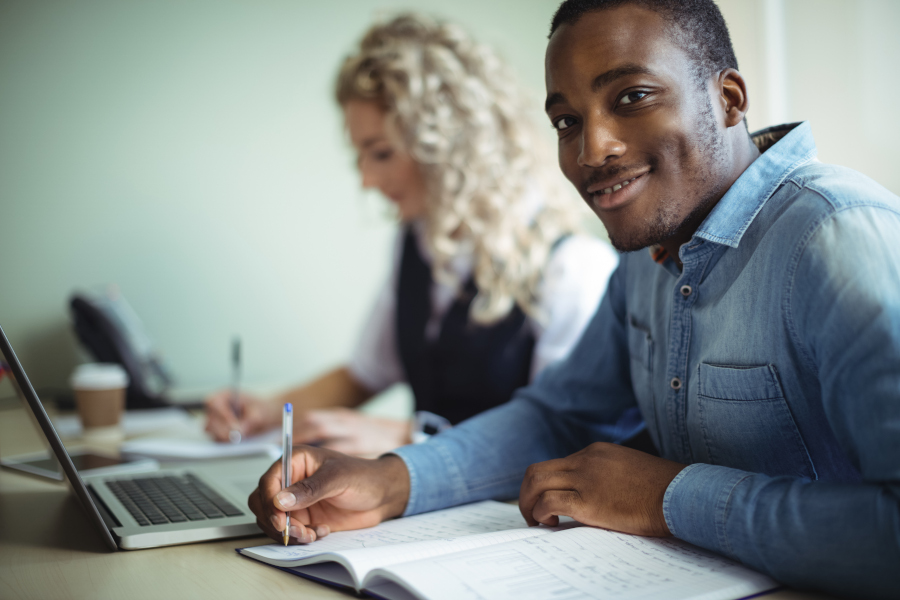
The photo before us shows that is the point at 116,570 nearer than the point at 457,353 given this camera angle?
Yes

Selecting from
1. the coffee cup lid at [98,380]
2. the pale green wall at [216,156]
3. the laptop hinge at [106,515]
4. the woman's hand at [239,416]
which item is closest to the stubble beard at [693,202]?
the laptop hinge at [106,515]

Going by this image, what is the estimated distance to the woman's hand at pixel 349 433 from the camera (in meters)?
1.22

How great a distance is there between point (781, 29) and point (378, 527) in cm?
203

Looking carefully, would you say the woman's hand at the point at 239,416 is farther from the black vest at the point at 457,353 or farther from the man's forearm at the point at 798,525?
the man's forearm at the point at 798,525

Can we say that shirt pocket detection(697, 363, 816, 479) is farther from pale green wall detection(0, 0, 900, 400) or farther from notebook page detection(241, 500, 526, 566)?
pale green wall detection(0, 0, 900, 400)

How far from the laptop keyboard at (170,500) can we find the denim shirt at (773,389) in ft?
0.78

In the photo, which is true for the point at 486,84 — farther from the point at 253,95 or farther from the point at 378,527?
the point at 378,527

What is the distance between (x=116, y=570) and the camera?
661 mm


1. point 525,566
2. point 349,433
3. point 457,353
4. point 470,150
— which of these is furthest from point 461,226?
point 525,566

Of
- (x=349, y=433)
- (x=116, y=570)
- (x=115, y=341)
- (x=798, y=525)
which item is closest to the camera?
(x=798, y=525)

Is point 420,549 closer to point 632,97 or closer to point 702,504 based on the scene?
point 702,504

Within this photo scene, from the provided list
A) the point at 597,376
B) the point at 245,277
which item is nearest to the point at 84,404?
the point at 245,277

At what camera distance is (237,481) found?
103 centimetres

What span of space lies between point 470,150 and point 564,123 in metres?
0.85
